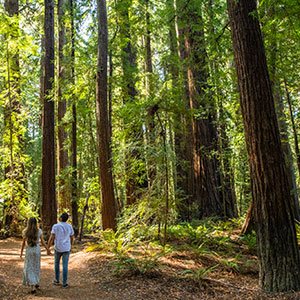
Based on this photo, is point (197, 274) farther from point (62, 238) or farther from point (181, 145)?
point (181, 145)

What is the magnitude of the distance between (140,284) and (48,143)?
8.54m

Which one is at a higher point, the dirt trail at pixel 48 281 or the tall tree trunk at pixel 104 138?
the tall tree trunk at pixel 104 138

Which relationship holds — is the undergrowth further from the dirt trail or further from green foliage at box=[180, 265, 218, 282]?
the dirt trail

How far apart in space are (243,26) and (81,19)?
11039 millimetres

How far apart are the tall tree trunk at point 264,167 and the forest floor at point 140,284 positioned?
0.44 meters

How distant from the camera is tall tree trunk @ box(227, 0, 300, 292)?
20.1ft

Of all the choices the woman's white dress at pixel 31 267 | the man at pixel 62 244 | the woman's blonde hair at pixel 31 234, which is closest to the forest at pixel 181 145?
the man at pixel 62 244

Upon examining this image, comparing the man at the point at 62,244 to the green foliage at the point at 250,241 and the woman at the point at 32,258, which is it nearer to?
the woman at the point at 32,258

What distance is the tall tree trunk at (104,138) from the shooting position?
11531mm

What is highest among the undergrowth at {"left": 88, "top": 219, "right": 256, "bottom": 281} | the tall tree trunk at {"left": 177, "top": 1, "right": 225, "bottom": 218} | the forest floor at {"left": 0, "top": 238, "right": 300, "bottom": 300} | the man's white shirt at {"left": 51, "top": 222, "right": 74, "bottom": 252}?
the tall tree trunk at {"left": 177, "top": 1, "right": 225, "bottom": 218}

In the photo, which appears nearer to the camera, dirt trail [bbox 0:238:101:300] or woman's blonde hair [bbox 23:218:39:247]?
dirt trail [bbox 0:238:101:300]

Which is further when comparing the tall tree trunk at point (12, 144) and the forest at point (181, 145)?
the tall tree trunk at point (12, 144)

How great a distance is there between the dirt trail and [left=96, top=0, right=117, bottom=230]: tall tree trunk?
1794mm

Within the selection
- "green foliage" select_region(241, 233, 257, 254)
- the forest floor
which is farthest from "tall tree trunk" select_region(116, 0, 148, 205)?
"green foliage" select_region(241, 233, 257, 254)
